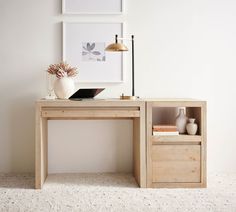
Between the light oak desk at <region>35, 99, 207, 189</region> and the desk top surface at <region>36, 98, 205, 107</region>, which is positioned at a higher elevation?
the desk top surface at <region>36, 98, 205, 107</region>

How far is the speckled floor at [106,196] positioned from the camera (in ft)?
8.61

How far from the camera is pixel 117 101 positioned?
10.1 feet

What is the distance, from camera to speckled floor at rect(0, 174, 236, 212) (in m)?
2.62

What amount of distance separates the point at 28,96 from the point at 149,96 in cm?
120

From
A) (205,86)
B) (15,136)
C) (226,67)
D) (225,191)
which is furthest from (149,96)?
(15,136)

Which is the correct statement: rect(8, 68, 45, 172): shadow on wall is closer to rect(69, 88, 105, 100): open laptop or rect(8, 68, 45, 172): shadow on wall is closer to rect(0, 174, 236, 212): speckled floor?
rect(0, 174, 236, 212): speckled floor

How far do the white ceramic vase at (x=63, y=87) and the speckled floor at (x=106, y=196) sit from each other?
2.59ft

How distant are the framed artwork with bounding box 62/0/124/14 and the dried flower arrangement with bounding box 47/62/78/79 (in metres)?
0.58

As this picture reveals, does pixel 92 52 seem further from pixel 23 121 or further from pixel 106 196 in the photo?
pixel 106 196

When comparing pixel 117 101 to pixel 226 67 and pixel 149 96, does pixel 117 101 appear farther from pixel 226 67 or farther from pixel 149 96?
pixel 226 67

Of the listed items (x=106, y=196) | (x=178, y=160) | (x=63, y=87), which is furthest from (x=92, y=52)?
(x=106, y=196)

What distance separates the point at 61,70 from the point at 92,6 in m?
0.76

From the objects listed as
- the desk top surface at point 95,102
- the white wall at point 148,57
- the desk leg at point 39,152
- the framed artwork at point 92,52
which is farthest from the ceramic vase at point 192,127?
the desk leg at point 39,152

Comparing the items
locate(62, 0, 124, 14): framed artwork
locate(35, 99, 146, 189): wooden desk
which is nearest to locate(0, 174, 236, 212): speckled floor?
locate(35, 99, 146, 189): wooden desk
